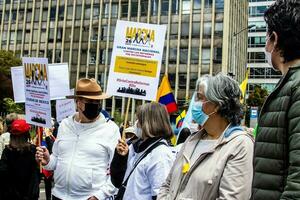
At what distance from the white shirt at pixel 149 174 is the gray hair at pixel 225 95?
106 cm

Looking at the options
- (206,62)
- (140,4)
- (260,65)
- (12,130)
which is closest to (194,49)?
(206,62)

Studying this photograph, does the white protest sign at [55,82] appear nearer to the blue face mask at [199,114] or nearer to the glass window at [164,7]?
the blue face mask at [199,114]

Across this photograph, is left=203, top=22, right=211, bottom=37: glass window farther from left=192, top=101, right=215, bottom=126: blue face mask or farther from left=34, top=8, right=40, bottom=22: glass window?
left=192, top=101, right=215, bottom=126: blue face mask

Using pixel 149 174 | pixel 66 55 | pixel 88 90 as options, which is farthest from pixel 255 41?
pixel 149 174

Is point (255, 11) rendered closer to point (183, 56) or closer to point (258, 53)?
point (258, 53)

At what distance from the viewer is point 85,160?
5.07m

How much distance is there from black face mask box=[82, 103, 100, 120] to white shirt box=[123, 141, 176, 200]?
972mm

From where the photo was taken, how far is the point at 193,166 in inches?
138

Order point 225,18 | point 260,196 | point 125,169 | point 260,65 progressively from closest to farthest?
1. point 260,196
2. point 125,169
3. point 225,18
4. point 260,65

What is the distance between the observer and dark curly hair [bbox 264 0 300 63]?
272 cm

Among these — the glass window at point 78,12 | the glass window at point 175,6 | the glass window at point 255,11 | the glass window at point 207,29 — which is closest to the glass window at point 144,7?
the glass window at point 175,6

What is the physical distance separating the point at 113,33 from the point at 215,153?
64.0m

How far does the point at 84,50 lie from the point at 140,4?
987cm

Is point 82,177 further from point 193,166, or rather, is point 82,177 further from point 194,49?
point 194,49
